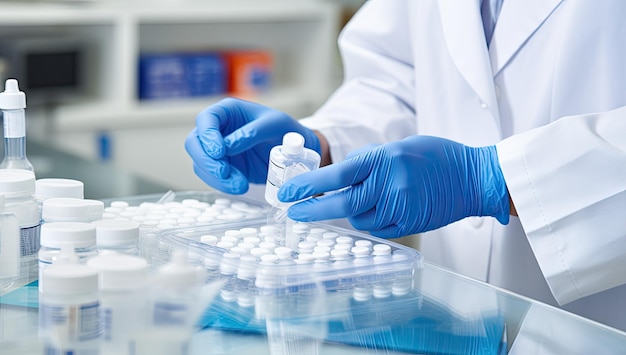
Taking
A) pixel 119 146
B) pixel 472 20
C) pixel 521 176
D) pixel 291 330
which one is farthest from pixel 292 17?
pixel 291 330

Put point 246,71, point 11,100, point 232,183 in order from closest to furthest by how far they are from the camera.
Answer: point 11,100
point 232,183
point 246,71

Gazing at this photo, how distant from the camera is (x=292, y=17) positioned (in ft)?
10.5

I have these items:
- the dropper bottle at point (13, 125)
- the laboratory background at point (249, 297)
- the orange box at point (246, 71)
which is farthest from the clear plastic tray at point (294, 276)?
the orange box at point (246, 71)

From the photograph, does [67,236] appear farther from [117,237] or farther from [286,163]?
[286,163]

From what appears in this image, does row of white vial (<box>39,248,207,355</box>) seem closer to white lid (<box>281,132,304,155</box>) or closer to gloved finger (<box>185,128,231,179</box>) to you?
white lid (<box>281,132,304,155</box>)

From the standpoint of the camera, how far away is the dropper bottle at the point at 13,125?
0.95 m

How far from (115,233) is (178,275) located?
157 mm

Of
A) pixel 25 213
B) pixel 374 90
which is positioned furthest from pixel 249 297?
pixel 374 90

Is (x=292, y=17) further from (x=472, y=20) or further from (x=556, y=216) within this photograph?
(x=556, y=216)

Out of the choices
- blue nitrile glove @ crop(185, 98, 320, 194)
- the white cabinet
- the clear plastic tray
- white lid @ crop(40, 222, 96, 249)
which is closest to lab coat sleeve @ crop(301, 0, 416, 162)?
blue nitrile glove @ crop(185, 98, 320, 194)

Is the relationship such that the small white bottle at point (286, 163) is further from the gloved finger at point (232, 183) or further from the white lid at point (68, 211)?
the white lid at point (68, 211)

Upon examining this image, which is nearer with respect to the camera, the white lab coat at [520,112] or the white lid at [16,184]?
the white lid at [16,184]

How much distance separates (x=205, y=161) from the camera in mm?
1203

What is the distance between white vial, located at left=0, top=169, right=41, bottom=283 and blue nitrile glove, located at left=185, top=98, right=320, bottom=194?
0.34m
